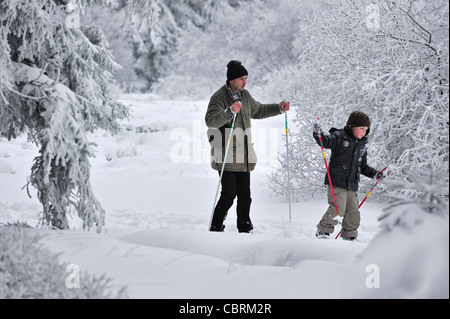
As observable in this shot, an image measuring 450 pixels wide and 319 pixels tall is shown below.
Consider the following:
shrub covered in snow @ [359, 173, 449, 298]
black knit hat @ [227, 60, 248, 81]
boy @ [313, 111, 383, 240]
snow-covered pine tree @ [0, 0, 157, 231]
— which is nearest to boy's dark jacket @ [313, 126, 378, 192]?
boy @ [313, 111, 383, 240]

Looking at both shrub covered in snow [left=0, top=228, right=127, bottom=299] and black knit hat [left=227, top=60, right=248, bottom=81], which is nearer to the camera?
shrub covered in snow [left=0, top=228, right=127, bottom=299]

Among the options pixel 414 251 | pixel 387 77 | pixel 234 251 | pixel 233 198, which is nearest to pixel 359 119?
pixel 233 198

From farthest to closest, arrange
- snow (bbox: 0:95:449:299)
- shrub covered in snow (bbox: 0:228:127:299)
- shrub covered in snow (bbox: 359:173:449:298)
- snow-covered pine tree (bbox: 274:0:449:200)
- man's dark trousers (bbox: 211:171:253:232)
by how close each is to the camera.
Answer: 1. snow-covered pine tree (bbox: 274:0:449:200)
2. man's dark trousers (bbox: 211:171:253:232)
3. shrub covered in snow (bbox: 0:228:127:299)
4. snow (bbox: 0:95:449:299)
5. shrub covered in snow (bbox: 359:173:449:298)

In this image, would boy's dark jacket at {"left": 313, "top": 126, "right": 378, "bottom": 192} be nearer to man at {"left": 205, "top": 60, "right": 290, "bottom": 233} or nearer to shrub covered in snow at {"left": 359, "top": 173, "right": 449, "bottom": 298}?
man at {"left": 205, "top": 60, "right": 290, "bottom": 233}

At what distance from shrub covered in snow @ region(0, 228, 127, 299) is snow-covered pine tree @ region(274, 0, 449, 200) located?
14.1ft

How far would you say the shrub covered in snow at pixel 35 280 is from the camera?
100 inches

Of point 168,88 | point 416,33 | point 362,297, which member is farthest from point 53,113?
point 168,88

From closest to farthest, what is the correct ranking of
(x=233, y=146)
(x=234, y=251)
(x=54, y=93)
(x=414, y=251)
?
1. (x=414, y=251)
2. (x=234, y=251)
3. (x=54, y=93)
4. (x=233, y=146)

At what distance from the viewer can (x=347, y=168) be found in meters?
5.25

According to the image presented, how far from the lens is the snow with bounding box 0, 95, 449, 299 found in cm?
231

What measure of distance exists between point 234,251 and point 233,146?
1.63 metres

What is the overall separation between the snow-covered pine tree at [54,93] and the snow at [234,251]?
0.59 metres

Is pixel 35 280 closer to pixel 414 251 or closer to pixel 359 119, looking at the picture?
pixel 414 251

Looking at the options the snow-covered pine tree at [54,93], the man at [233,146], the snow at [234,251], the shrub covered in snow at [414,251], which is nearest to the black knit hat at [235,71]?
the man at [233,146]
